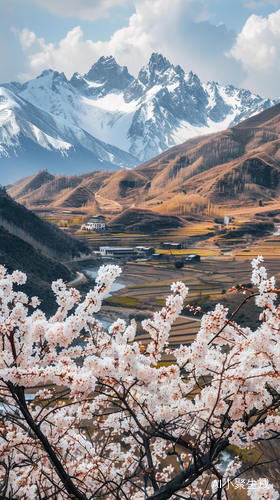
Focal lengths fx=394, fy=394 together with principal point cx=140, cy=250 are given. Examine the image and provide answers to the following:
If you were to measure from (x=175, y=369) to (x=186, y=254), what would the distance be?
33.0m

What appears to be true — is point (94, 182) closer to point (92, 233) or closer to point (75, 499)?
point (92, 233)

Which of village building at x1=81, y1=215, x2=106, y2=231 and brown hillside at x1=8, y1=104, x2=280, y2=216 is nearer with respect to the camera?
village building at x1=81, y1=215, x2=106, y2=231

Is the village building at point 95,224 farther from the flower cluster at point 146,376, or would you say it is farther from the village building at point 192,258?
the flower cluster at point 146,376

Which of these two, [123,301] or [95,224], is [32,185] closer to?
[95,224]

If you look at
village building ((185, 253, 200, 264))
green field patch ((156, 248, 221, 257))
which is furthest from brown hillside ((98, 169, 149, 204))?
village building ((185, 253, 200, 264))

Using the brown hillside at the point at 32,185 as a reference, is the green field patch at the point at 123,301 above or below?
below

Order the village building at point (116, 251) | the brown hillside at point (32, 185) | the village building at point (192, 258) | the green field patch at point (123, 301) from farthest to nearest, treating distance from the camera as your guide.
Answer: the brown hillside at point (32, 185) → the village building at point (116, 251) → the village building at point (192, 258) → the green field patch at point (123, 301)

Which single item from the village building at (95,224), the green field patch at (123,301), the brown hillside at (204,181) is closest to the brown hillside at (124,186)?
the brown hillside at (204,181)

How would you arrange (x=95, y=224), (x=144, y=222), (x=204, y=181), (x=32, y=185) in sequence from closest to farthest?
(x=144, y=222) → (x=95, y=224) → (x=204, y=181) → (x=32, y=185)

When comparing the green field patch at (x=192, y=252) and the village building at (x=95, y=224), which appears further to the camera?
the village building at (x=95, y=224)

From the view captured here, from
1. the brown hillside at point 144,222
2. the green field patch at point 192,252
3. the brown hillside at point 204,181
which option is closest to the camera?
the green field patch at point 192,252

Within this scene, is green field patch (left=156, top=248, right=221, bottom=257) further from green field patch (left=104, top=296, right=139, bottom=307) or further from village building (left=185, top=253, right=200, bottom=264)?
green field patch (left=104, top=296, right=139, bottom=307)

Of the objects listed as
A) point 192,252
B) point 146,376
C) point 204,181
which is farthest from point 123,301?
point 204,181

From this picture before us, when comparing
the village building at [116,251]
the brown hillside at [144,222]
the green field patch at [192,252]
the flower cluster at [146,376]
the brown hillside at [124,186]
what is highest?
the brown hillside at [124,186]
